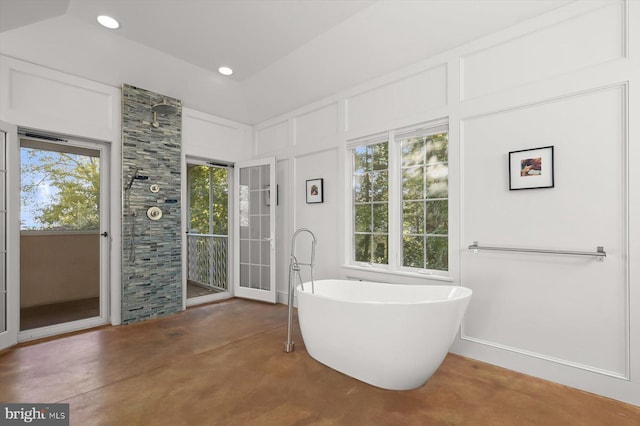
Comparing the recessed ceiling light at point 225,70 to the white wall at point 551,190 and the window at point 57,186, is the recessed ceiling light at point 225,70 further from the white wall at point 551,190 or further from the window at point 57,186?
the white wall at point 551,190

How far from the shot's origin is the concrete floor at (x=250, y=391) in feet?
5.90

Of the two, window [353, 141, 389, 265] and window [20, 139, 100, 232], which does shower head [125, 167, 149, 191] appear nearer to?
window [20, 139, 100, 232]

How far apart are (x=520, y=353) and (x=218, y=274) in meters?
4.16

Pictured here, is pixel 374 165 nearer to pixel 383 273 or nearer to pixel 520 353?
pixel 383 273

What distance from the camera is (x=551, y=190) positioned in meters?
2.26

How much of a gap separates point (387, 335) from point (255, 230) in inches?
113

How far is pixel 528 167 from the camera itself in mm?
2330

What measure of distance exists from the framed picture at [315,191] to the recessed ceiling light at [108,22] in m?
2.46

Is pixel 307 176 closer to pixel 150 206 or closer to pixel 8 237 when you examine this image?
pixel 150 206

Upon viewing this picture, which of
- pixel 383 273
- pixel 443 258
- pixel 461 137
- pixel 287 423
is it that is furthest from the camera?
pixel 383 273

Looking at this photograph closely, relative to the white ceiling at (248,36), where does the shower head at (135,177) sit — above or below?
below

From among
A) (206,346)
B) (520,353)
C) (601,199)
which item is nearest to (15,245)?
(206,346)

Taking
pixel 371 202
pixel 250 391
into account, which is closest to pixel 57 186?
pixel 250 391

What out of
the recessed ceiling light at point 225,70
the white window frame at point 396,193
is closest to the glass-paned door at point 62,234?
the recessed ceiling light at point 225,70
